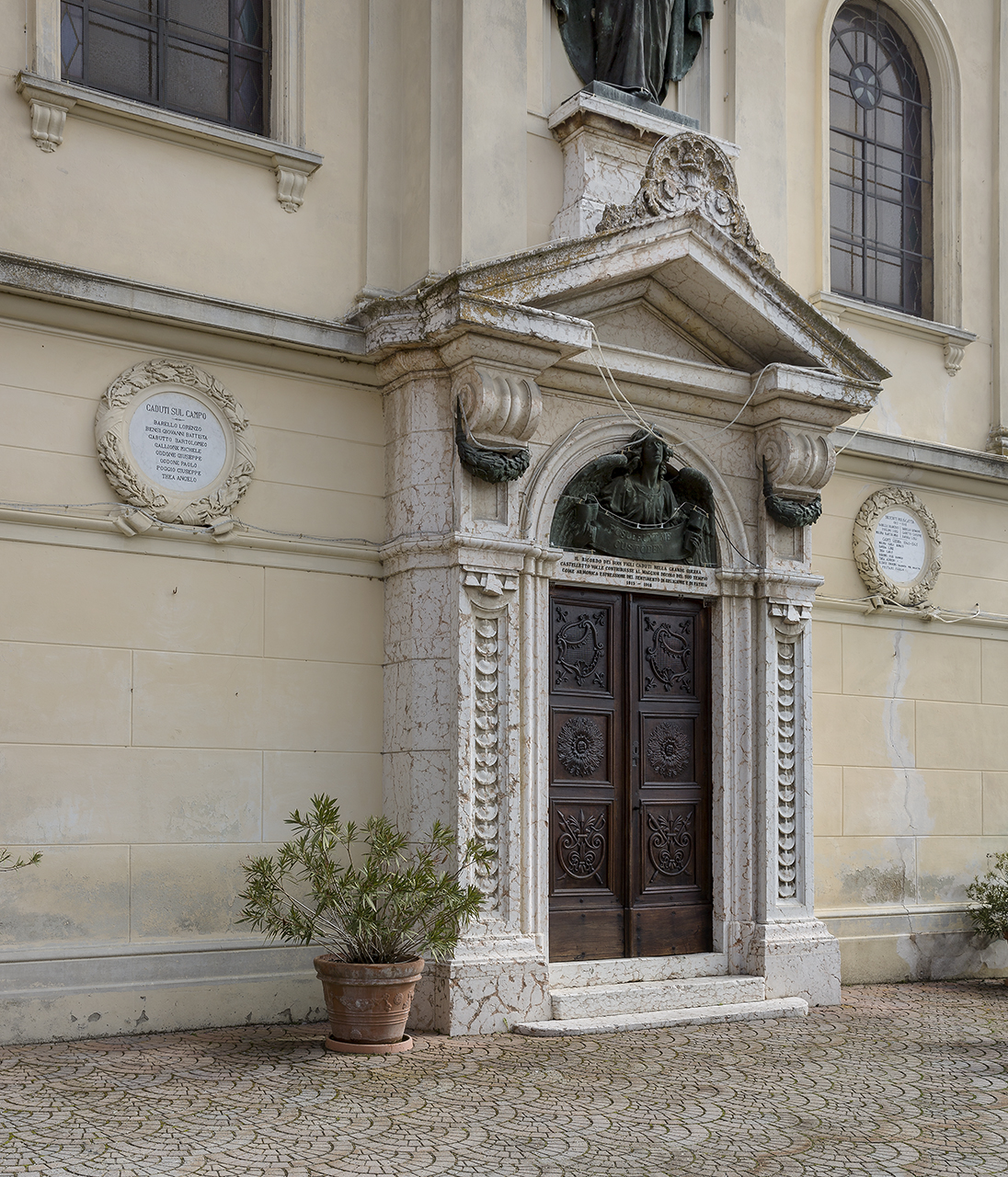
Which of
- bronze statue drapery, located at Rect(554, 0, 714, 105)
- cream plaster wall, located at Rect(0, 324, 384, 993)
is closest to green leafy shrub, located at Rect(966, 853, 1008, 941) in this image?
cream plaster wall, located at Rect(0, 324, 384, 993)

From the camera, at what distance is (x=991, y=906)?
31.9 ft

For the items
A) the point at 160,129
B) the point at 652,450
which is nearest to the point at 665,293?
the point at 652,450

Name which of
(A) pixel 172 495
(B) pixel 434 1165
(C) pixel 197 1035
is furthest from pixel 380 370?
(B) pixel 434 1165

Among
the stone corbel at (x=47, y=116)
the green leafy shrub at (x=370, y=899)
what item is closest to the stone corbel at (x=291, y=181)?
the stone corbel at (x=47, y=116)

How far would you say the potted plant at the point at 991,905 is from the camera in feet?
31.6

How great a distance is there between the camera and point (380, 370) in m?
7.93

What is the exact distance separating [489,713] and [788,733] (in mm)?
2342

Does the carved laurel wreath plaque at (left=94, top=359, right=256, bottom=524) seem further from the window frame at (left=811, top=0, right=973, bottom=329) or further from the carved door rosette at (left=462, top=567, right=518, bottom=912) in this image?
the window frame at (left=811, top=0, right=973, bottom=329)

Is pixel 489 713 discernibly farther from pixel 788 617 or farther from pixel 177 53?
pixel 177 53

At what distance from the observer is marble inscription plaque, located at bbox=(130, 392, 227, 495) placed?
7184 mm

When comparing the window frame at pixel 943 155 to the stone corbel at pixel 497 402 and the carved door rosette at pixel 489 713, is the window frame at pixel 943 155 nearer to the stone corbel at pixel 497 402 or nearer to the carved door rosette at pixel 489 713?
the stone corbel at pixel 497 402

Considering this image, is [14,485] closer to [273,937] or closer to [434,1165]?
[273,937]

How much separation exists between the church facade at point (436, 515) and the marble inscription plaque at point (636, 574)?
0.02 metres

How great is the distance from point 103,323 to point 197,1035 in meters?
3.84
